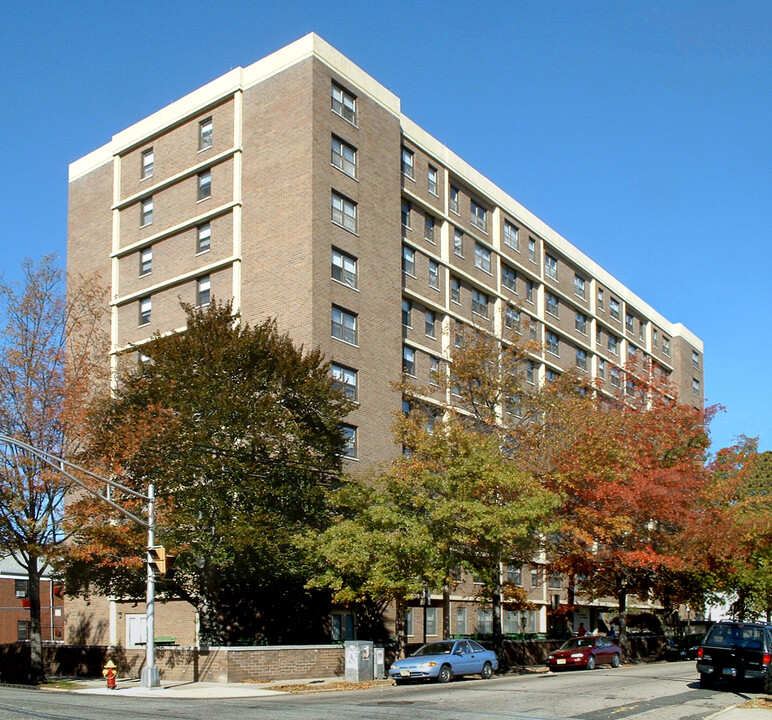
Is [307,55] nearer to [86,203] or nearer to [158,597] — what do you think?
[86,203]

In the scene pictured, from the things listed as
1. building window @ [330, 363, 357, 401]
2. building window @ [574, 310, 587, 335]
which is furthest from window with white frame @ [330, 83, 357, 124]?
building window @ [574, 310, 587, 335]

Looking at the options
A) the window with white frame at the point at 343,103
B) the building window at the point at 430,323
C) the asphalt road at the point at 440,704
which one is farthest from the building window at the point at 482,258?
the asphalt road at the point at 440,704

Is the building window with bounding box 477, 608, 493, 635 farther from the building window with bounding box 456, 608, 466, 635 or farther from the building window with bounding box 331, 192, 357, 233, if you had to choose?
the building window with bounding box 331, 192, 357, 233

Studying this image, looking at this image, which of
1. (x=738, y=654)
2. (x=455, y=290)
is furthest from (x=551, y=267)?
(x=738, y=654)

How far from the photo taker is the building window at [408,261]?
52.1 m

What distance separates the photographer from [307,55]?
46.7m

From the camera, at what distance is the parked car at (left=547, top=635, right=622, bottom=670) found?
38.5 meters

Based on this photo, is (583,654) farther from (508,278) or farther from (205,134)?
(205,134)

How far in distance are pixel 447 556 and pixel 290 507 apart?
661 centimetres

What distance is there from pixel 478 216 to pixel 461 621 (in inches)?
966

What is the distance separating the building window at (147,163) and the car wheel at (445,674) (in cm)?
3251

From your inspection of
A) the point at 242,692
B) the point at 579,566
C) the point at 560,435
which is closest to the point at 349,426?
the point at 560,435

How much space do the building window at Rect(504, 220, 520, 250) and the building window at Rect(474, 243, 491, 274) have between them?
2.82 m

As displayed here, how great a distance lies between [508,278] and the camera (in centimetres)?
6309
